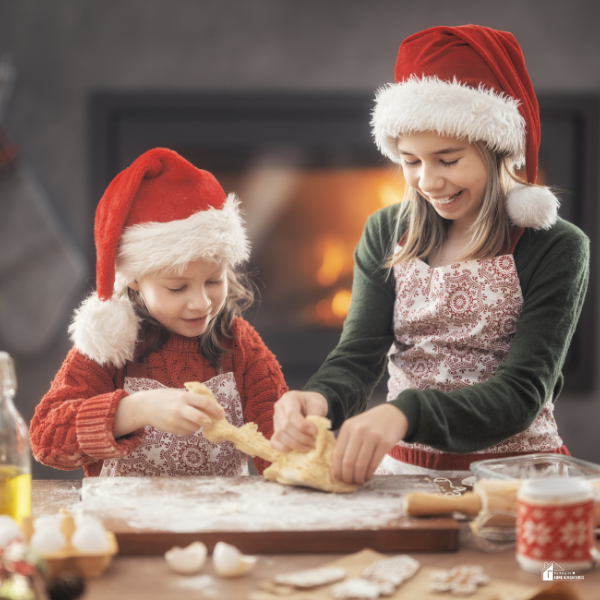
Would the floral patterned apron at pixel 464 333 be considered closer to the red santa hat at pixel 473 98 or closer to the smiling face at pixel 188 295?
the red santa hat at pixel 473 98

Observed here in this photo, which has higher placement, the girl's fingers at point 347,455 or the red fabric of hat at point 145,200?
the red fabric of hat at point 145,200

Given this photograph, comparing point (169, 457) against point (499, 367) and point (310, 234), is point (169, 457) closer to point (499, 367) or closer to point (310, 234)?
point (499, 367)

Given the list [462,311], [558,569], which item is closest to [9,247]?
[462,311]

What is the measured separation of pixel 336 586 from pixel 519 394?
45 centimetres

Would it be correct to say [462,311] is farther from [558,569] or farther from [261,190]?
[261,190]

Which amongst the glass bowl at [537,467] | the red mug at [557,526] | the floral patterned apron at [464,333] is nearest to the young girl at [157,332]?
the floral patterned apron at [464,333]

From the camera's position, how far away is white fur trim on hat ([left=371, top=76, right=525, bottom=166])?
1.03 m

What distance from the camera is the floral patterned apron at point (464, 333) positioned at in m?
1.09

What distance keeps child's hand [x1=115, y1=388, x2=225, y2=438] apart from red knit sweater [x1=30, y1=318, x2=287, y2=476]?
18 mm

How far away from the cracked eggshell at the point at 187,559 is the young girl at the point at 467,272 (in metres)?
0.28

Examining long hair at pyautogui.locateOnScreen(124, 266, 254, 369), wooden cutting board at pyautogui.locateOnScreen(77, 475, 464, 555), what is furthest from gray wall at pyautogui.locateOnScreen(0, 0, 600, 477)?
wooden cutting board at pyautogui.locateOnScreen(77, 475, 464, 555)

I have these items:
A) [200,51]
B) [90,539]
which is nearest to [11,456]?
[90,539]

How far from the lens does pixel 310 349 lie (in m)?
2.42

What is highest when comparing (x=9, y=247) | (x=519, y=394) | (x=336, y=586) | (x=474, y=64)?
(x=474, y=64)
